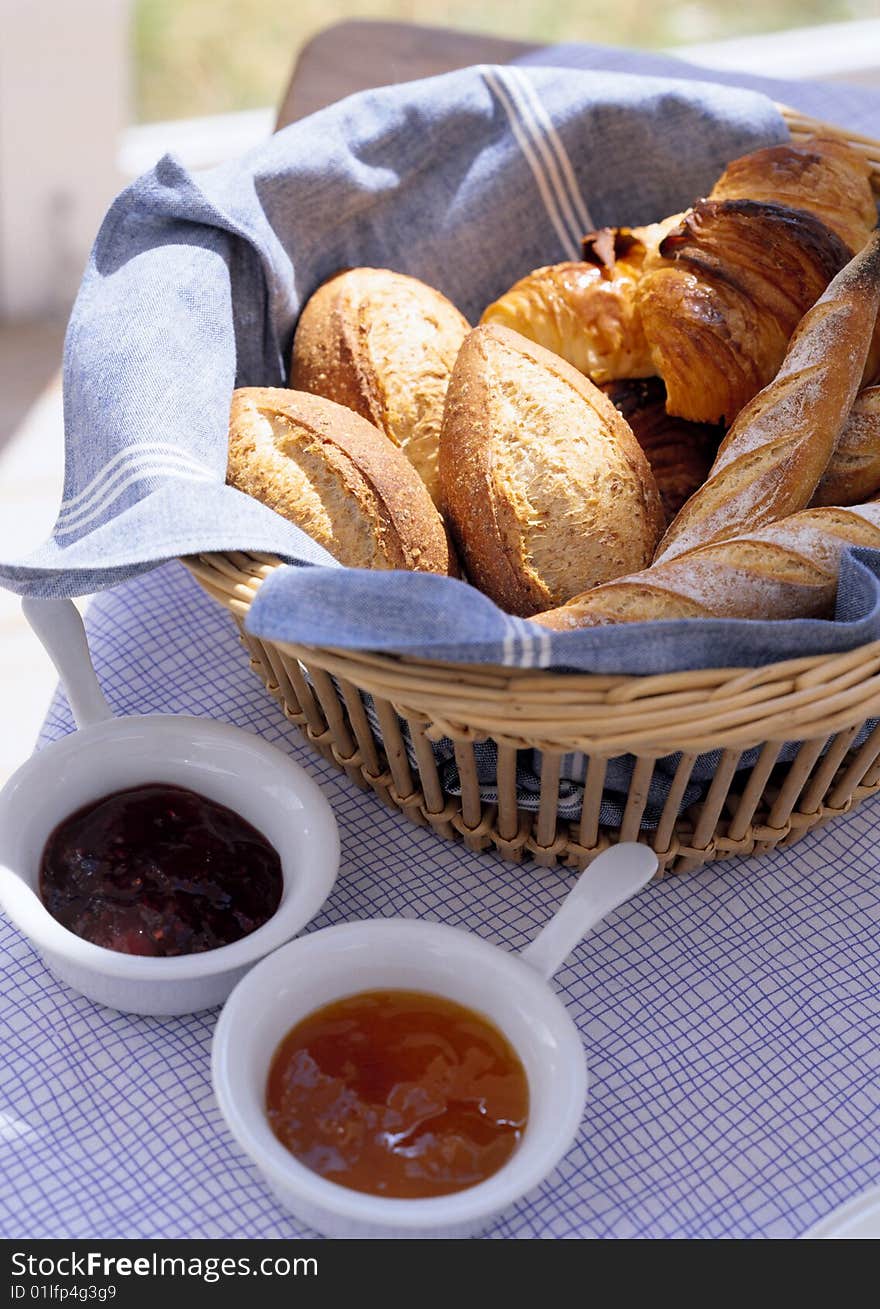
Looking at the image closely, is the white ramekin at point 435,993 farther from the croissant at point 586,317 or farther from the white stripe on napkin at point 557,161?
the white stripe on napkin at point 557,161

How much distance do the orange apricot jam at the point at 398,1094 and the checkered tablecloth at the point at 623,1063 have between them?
10 cm

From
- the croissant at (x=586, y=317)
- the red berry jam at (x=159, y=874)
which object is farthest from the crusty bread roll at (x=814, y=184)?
the red berry jam at (x=159, y=874)

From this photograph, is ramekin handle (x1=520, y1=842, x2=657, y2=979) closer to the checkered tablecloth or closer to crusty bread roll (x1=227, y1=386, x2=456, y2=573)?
the checkered tablecloth

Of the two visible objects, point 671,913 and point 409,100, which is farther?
point 409,100

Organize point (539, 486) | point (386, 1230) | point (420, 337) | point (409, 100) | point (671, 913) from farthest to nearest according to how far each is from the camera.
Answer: point (409, 100) → point (420, 337) → point (539, 486) → point (671, 913) → point (386, 1230)

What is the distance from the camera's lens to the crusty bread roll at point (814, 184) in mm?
1558

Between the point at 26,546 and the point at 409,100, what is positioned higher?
the point at 409,100

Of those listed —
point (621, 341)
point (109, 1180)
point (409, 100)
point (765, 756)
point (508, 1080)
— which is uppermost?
point (409, 100)

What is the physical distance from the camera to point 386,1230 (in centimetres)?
91

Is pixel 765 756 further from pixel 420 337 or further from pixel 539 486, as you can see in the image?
pixel 420 337

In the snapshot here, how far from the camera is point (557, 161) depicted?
1.78 m

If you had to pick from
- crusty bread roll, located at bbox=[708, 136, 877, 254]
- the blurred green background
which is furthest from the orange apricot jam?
the blurred green background

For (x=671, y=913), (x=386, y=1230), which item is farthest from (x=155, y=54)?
(x=386, y=1230)

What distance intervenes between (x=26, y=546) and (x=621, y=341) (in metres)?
0.81
